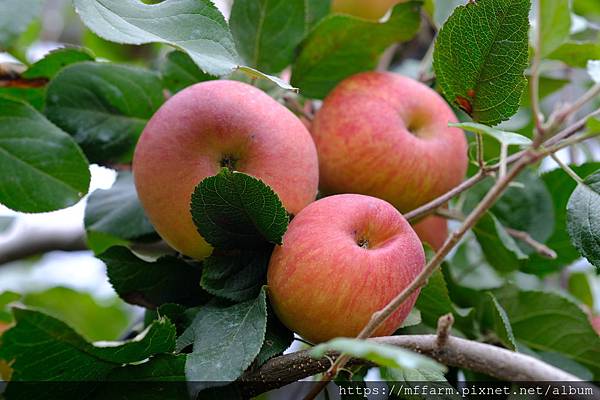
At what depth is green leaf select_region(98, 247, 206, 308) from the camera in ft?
2.20

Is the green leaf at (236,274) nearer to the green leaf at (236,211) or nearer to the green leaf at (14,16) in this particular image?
the green leaf at (236,211)

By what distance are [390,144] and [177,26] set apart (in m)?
0.23

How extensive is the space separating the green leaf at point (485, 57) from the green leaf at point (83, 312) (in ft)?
3.09

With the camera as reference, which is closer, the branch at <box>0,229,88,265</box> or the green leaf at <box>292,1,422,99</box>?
the green leaf at <box>292,1,422,99</box>

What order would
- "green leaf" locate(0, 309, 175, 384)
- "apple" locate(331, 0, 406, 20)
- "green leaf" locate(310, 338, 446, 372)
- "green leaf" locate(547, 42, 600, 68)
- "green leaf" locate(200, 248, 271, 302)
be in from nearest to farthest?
"green leaf" locate(310, 338, 446, 372) < "green leaf" locate(0, 309, 175, 384) < "green leaf" locate(200, 248, 271, 302) < "green leaf" locate(547, 42, 600, 68) < "apple" locate(331, 0, 406, 20)

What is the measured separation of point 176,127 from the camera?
2.07 feet

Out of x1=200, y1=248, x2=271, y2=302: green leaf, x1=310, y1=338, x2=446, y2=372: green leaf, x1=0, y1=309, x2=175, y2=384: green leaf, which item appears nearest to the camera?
x1=310, y1=338, x2=446, y2=372: green leaf

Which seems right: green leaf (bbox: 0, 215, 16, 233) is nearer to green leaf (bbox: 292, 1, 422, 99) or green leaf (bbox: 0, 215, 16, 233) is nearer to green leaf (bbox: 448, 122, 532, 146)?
green leaf (bbox: 292, 1, 422, 99)

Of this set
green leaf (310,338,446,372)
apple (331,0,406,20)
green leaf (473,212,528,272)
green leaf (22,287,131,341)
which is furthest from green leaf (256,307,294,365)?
green leaf (22,287,131,341)

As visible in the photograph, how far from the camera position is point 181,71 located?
2.68 feet

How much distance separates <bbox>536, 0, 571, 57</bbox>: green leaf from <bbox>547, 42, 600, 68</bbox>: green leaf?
0.08m

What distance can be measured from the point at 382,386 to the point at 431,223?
20cm

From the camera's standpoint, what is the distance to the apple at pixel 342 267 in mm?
551

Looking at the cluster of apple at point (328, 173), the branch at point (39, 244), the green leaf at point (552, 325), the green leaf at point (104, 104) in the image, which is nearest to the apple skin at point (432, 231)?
the cluster of apple at point (328, 173)
